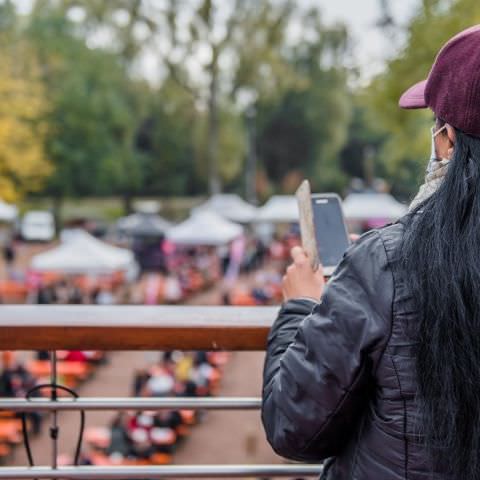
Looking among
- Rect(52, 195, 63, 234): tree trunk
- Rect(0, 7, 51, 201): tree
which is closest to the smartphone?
Rect(0, 7, 51, 201): tree

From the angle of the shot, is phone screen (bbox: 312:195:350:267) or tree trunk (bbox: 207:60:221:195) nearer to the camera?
phone screen (bbox: 312:195:350:267)

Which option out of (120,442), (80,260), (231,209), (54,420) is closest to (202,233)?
(80,260)

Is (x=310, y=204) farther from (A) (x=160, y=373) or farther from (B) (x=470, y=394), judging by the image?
(A) (x=160, y=373)

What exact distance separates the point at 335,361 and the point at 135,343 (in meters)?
0.66

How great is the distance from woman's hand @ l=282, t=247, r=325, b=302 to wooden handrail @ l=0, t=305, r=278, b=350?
297mm

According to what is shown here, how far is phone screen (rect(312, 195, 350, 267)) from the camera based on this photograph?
152cm

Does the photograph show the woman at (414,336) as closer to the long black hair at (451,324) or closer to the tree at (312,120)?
the long black hair at (451,324)

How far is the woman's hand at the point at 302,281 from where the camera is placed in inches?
53.6

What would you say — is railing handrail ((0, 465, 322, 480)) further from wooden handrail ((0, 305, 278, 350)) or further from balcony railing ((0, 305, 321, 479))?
wooden handrail ((0, 305, 278, 350))

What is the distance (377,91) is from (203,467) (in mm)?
11042

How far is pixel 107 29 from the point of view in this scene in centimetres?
2830

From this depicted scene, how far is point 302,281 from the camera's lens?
139 centimetres

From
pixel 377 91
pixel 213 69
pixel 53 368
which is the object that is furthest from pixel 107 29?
pixel 53 368

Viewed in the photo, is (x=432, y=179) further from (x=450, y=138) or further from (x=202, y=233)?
(x=202, y=233)
